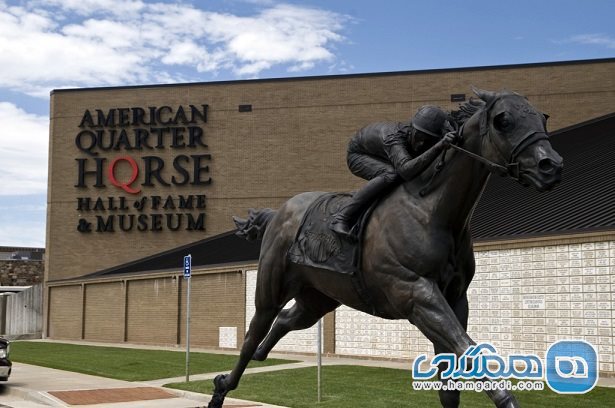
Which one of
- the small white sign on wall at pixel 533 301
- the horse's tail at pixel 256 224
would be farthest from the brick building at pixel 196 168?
the horse's tail at pixel 256 224

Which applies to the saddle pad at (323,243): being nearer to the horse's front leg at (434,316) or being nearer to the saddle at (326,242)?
the saddle at (326,242)

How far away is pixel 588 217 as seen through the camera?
18922mm

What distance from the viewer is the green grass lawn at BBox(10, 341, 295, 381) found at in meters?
21.1

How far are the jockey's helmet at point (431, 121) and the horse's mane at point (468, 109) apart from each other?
5.5 inches

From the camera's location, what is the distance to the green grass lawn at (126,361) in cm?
2114

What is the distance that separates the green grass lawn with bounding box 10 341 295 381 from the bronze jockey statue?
14281mm

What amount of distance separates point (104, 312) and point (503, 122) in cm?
3513

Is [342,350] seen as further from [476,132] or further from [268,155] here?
[476,132]

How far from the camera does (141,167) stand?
4431 cm

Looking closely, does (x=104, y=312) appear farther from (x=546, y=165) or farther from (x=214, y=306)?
(x=546, y=165)

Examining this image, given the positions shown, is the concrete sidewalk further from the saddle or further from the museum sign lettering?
the museum sign lettering

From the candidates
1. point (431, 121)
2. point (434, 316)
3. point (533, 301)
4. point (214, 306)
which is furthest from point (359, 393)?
point (214, 306)

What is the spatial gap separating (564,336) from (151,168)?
29.5 m

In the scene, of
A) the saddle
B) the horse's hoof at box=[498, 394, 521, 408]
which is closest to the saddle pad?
the saddle
